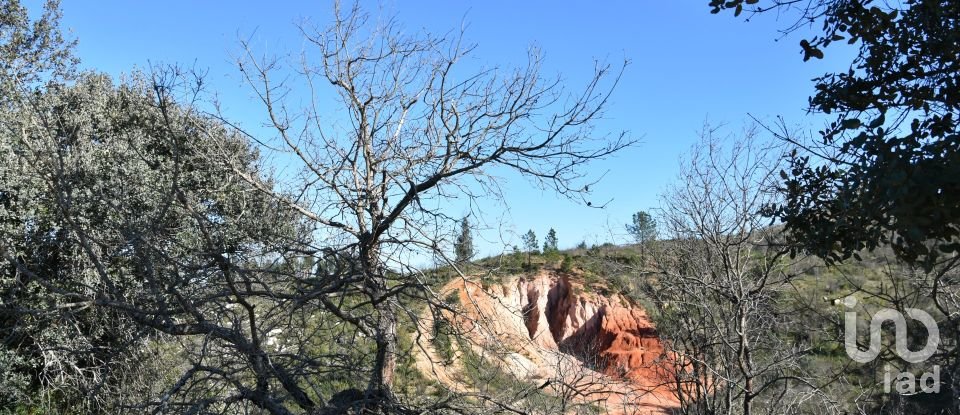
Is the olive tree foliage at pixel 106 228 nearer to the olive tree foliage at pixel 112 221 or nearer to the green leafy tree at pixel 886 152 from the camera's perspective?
the olive tree foliage at pixel 112 221

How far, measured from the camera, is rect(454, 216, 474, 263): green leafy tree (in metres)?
4.67

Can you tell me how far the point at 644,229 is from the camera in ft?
30.3

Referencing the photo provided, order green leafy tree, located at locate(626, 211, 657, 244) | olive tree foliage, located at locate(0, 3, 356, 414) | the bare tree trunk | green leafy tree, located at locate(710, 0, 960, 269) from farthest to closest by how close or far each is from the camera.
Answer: green leafy tree, located at locate(626, 211, 657, 244), olive tree foliage, located at locate(0, 3, 356, 414), the bare tree trunk, green leafy tree, located at locate(710, 0, 960, 269)

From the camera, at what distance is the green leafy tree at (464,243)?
15.3 ft

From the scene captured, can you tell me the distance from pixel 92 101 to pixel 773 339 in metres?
10.6

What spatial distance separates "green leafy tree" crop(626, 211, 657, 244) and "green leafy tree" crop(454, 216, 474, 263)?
14.8ft

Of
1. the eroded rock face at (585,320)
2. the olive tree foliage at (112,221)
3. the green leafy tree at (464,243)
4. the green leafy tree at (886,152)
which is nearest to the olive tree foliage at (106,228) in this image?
the olive tree foliage at (112,221)

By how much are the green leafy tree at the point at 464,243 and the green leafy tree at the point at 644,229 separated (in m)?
4.51

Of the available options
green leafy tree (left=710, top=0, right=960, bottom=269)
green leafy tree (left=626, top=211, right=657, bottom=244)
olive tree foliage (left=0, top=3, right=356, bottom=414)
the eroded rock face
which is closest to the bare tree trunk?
olive tree foliage (left=0, top=3, right=356, bottom=414)

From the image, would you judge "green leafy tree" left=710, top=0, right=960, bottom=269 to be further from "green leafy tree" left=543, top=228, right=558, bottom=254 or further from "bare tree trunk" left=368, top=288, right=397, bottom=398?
"green leafy tree" left=543, top=228, right=558, bottom=254

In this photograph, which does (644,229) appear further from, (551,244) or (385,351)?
(551,244)

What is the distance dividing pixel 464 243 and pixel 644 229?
5173mm

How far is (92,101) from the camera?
1019 cm

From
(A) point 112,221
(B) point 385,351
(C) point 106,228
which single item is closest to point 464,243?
(B) point 385,351
